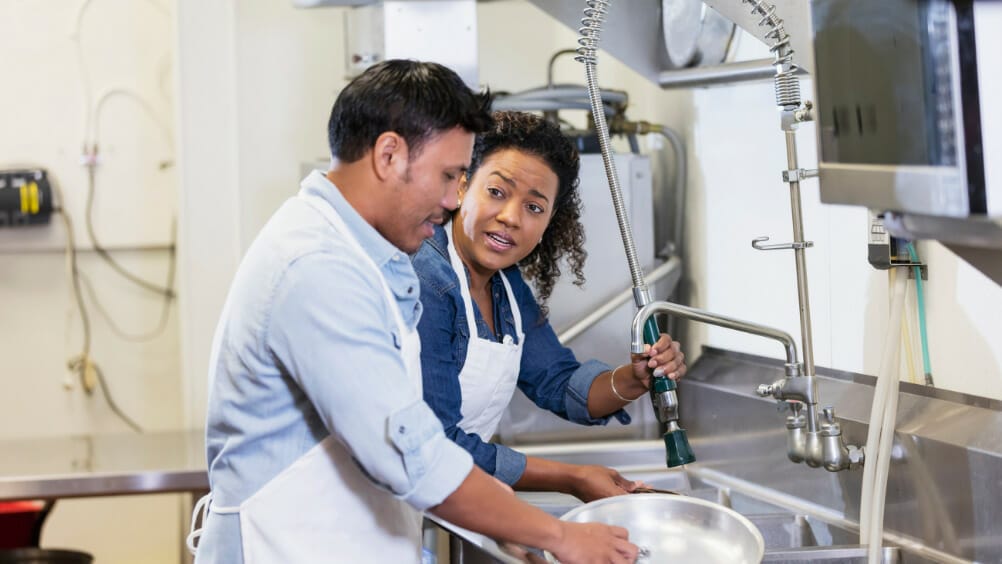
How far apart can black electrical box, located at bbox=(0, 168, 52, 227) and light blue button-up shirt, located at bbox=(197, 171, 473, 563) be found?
70.6 inches

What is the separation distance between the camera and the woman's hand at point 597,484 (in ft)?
4.39

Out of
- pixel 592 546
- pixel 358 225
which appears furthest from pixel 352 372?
pixel 592 546

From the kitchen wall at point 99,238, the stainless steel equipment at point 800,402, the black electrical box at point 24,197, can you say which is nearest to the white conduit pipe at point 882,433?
the stainless steel equipment at point 800,402

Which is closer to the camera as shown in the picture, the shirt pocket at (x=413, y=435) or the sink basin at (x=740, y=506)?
the shirt pocket at (x=413, y=435)

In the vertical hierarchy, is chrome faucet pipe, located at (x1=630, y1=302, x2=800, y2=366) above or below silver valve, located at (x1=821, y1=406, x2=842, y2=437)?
above

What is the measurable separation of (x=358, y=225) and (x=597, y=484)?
50cm

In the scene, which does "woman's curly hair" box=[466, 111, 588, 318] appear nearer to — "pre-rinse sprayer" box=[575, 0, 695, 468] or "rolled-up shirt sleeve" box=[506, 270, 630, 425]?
"rolled-up shirt sleeve" box=[506, 270, 630, 425]

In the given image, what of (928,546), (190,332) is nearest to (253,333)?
(928,546)

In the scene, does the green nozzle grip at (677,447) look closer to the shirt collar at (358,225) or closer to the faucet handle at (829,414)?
the faucet handle at (829,414)

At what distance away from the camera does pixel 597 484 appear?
1.34 m

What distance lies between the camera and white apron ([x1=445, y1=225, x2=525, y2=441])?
1407 millimetres

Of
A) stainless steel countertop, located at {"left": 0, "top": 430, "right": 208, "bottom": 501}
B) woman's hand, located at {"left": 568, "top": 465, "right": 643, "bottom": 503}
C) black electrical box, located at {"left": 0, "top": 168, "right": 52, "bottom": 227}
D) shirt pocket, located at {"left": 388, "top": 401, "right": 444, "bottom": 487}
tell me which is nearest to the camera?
shirt pocket, located at {"left": 388, "top": 401, "right": 444, "bottom": 487}

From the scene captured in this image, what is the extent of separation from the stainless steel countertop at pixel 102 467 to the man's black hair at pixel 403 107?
119cm

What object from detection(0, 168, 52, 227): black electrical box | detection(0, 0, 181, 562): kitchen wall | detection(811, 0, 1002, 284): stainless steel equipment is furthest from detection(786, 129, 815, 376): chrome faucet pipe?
detection(0, 168, 52, 227): black electrical box
